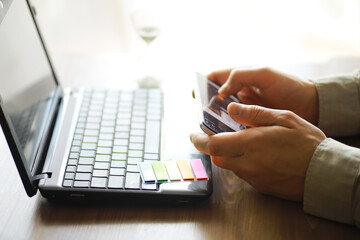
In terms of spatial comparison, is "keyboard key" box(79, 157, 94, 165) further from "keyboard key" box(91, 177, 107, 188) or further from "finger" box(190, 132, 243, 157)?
"finger" box(190, 132, 243, 157)

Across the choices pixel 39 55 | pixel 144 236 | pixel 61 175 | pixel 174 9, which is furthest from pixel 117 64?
pixel 144 236

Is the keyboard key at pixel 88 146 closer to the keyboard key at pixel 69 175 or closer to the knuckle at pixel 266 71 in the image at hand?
the keyboard key at pixel 69 175

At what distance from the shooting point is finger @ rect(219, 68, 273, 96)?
2.78ft

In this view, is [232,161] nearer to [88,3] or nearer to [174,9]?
[174,9]

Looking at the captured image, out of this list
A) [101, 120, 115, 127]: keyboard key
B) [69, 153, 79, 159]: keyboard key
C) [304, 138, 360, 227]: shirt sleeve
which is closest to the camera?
[304, 138, 360, 227]: shirt sleeve

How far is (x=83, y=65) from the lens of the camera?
1.08m

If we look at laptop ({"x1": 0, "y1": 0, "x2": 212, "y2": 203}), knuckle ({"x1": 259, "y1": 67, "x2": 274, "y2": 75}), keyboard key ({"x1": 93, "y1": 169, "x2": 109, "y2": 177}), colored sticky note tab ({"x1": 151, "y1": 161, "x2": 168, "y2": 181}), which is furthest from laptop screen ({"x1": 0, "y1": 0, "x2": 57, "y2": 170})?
knuckle ({"x1": 259, "y1": 67, "x2": 274, "y2": 75})

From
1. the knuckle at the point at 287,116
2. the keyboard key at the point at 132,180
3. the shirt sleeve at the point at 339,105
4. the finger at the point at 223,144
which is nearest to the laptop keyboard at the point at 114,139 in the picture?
the keyboard key at the point at 132,180

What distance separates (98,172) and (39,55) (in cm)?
32

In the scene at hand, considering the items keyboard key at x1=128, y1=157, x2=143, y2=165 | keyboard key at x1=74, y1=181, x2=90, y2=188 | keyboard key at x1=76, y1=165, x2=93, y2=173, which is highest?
keyboard key at x1=128, y1=157, x2=143, y2=165

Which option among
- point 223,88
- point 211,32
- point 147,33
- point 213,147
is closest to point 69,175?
point 213,147

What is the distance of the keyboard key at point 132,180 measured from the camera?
66 cm

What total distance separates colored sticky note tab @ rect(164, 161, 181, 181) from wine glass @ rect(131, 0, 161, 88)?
34 centimetres

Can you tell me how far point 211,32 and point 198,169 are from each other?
2.49ft
